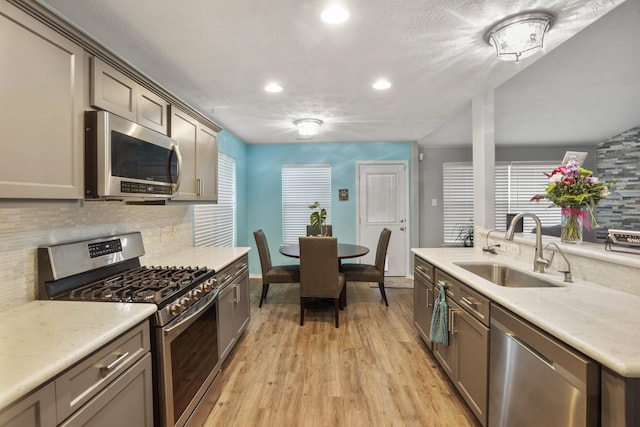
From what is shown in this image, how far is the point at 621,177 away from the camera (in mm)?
5047

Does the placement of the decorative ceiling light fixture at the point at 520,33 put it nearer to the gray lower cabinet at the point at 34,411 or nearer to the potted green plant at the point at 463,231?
the gray lower cabinet at the point at 34,411

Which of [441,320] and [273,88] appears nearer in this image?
[441,320]

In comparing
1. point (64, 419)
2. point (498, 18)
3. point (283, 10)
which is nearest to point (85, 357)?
point (64, 419)

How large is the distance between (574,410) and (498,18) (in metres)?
1.90

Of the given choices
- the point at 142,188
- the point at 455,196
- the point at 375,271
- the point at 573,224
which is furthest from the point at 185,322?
the point at 455,196

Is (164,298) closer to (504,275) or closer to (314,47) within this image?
(314,47)

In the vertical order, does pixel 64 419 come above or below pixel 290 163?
below

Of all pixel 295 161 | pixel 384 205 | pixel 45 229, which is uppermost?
pixel 295 161

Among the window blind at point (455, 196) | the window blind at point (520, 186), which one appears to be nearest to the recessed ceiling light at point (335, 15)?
the window blind at point (455, 196)

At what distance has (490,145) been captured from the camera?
2.92 metres

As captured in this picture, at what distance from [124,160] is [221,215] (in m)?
2.65

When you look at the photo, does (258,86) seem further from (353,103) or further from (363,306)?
(363,306)

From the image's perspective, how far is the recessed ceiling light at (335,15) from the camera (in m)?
1.63

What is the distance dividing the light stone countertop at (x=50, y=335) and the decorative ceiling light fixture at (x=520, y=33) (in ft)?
7.86
